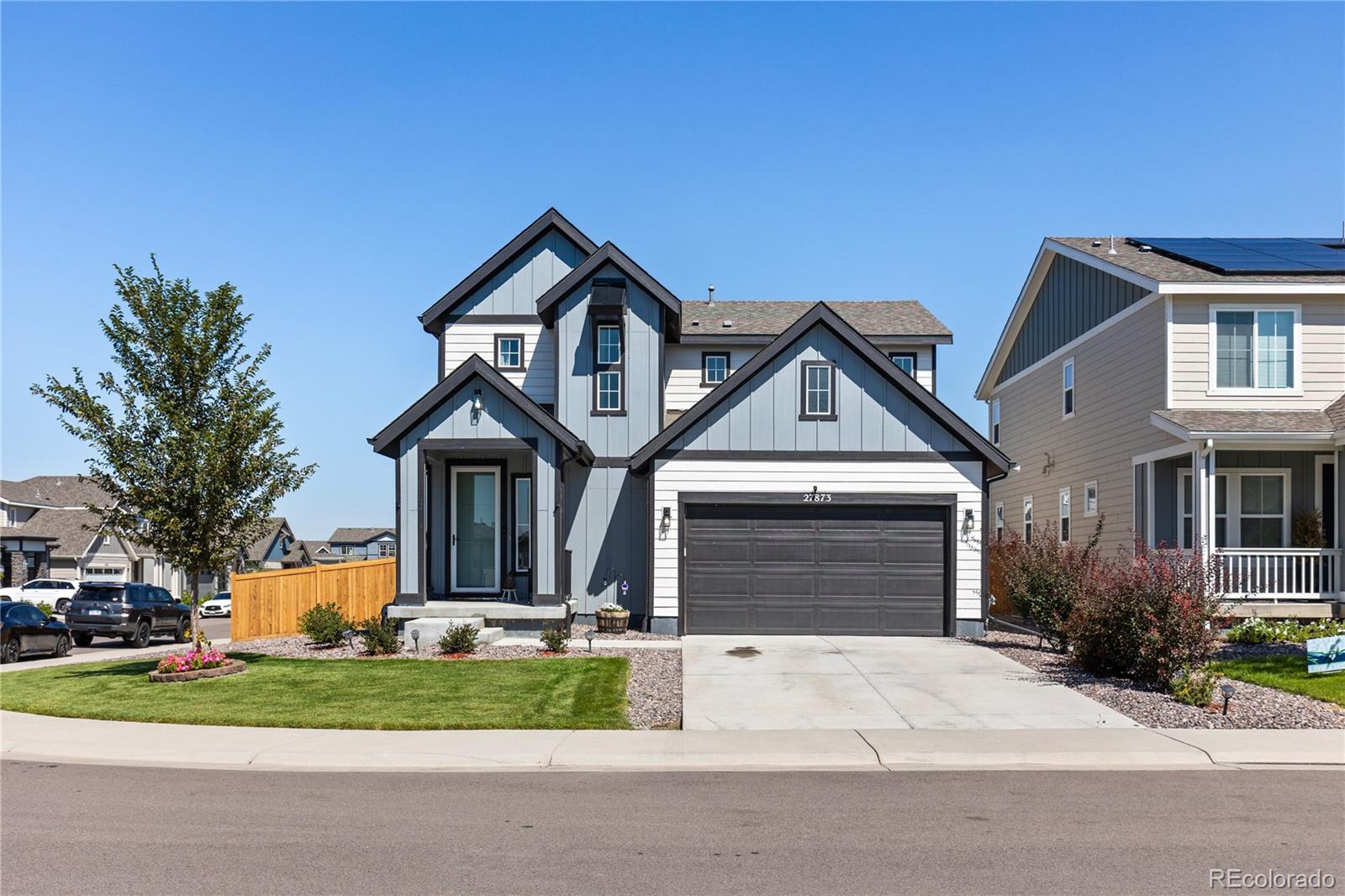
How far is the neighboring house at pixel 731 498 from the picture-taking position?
19.8 meters

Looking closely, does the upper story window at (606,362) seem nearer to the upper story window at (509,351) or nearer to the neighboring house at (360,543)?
the upper story window at (509,351)

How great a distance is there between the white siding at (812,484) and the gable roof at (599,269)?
3.80 m

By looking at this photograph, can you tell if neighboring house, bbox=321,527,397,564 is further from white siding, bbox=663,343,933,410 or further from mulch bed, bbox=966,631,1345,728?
mulch bed, bbox=966,631,1345,728

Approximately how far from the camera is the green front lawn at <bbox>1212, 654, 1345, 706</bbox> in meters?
13.1

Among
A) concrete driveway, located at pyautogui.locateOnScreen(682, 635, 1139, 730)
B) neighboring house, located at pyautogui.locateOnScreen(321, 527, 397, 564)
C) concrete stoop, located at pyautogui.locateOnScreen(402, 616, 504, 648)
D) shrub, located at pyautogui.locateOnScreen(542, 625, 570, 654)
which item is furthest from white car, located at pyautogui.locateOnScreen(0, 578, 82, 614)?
neighboring house, located at pyautogui.locateOnScreen(321, 527, 397, 564)

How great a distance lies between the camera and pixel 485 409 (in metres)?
19.8

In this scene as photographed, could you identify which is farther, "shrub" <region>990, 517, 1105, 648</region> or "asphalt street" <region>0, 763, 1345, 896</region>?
"shrub" <region>990, 517, 1105, 648</region>

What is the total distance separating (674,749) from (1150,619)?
6.89 m

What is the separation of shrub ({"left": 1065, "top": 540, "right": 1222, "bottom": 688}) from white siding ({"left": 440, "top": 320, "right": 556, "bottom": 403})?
1269 centimetres

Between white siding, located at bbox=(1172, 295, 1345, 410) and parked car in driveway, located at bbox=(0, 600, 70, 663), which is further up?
white siding, located at bbox=(1172, 295, 1345, 410)

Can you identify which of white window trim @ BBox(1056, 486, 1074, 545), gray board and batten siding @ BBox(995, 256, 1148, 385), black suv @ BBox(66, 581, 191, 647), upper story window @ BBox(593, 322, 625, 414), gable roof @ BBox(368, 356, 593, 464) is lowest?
black suv @ BBox(66, 581, 191, 647)

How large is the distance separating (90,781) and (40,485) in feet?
190

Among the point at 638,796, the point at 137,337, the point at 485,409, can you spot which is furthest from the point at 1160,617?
the point at 137,337

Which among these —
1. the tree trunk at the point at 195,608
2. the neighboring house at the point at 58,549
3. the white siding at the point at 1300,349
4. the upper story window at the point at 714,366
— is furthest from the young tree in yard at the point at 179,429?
the neighboring house at the point at 58,549
